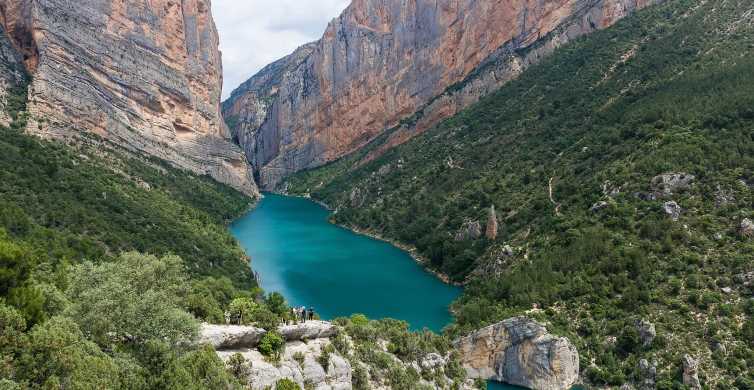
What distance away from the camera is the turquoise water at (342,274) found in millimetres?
47000

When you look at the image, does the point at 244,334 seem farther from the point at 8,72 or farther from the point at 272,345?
the point at 8,72

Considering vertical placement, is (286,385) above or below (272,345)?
below

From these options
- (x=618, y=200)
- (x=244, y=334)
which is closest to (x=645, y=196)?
(x=618, y=200)

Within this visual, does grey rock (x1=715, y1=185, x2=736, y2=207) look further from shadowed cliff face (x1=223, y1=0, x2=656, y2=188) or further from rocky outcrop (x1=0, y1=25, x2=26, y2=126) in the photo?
rocky outcrop (x1=0, y1=25, x2=26, y2=126)

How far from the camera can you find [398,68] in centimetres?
13162

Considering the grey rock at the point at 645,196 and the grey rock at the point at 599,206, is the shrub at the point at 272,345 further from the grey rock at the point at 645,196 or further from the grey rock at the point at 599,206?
the grey rock at the point at 645,196

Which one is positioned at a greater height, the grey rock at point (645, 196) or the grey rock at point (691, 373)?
the grey rock at point (645, 196)

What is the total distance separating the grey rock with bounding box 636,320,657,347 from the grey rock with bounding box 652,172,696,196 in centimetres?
1281

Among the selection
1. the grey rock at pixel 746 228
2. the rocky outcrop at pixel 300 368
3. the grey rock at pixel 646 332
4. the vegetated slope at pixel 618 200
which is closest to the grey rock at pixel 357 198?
the vegetated slope at pixel 618 200

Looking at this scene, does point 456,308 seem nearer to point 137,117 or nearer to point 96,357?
point 96,357

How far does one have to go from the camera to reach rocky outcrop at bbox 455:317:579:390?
3388 centimetres

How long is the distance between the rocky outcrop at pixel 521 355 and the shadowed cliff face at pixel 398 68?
216ft

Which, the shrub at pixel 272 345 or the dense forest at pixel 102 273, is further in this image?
the shrub at pixel 272 345

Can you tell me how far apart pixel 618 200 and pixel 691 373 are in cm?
1724
